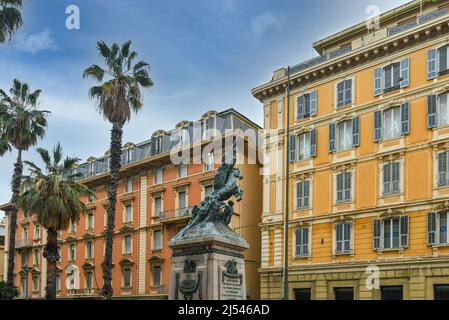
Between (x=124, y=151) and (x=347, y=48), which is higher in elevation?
(x=347, y=48)

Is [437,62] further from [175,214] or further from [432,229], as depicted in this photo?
[175,214]

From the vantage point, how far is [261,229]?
138 ft

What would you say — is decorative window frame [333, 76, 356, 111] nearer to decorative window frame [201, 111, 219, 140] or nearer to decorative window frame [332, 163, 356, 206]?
decorative window frame [332, 163, 356, 206]

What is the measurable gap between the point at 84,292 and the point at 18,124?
62.5ft

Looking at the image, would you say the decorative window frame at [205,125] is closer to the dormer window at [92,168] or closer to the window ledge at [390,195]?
the window ledge at [390,195]

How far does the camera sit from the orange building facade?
45219 mm

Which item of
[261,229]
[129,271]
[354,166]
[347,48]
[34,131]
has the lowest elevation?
[129,271]

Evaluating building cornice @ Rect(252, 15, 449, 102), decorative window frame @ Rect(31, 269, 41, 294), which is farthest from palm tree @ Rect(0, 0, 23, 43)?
decorative window frame @ Rect(31, 269, 41, 294)

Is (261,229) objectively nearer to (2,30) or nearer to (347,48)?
(347,48)

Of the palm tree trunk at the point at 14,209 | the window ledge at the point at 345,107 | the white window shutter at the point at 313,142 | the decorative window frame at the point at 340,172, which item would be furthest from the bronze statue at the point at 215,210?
the palm tree trunk at the point at 14,209

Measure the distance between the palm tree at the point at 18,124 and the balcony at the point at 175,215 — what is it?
11318 millimetres

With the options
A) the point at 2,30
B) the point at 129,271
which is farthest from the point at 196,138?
the point at 2,30

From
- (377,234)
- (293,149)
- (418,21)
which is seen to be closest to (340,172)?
(293,149)
